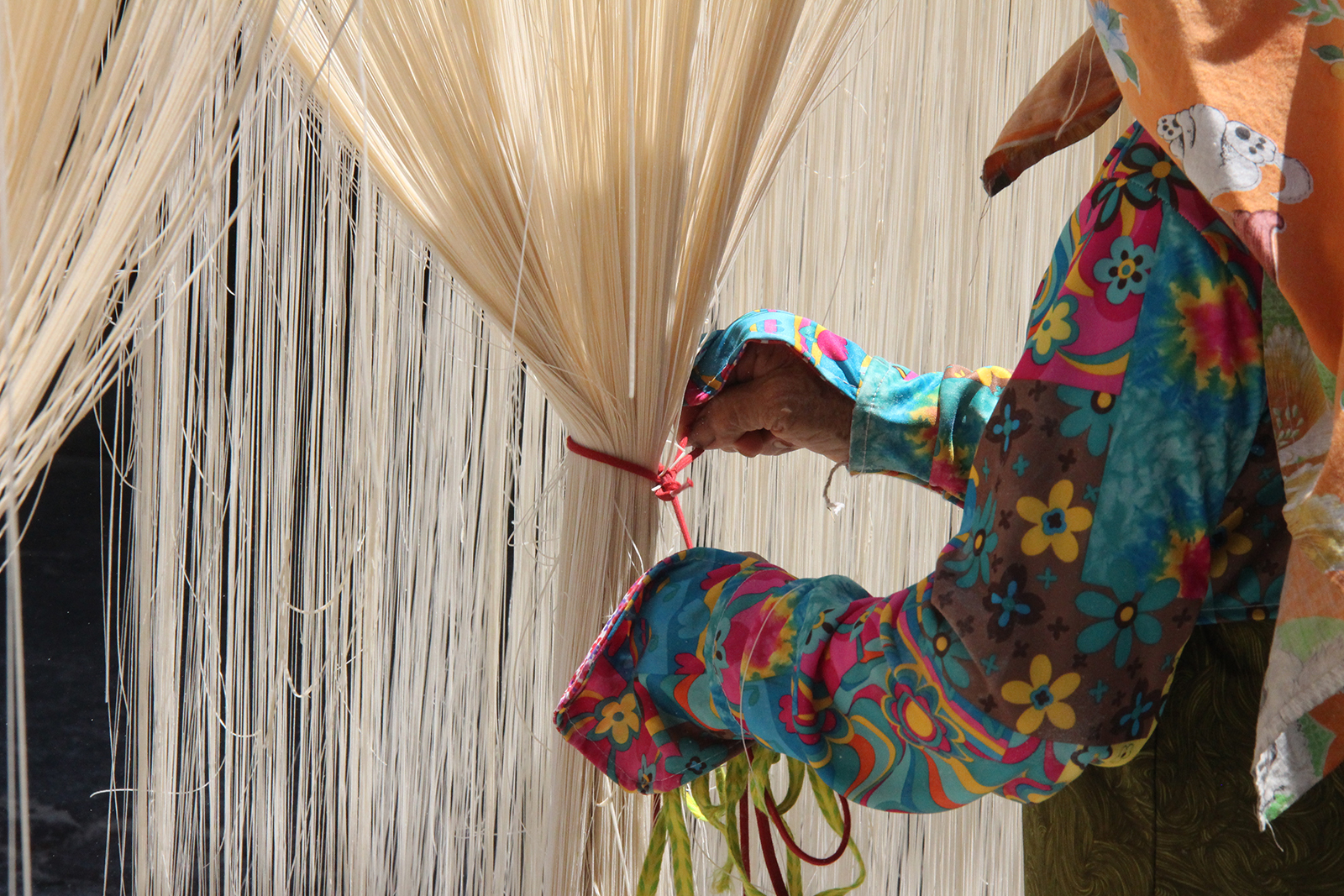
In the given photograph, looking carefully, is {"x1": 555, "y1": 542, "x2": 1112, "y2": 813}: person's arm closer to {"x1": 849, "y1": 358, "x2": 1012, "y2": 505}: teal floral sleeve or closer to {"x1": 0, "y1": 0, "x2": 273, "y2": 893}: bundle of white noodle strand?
{"x1": 849, "y1": 358, "x2": 1012, "y2": 505}: teal floral sleeve

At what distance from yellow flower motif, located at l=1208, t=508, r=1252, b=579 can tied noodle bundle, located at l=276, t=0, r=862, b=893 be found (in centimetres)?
24

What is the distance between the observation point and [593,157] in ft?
1.59

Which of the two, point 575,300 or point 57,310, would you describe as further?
point 575,300

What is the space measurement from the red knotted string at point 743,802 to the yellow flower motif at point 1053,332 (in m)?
0.22

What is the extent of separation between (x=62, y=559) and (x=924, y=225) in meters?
0.96

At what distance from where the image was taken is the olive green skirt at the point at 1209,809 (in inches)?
17.0

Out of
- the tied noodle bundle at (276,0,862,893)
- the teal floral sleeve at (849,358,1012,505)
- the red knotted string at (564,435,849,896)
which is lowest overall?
the red knotted string at (564,435,849,896)

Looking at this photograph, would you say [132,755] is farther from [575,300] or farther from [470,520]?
[575,300]

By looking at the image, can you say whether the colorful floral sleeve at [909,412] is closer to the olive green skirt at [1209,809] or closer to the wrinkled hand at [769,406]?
the wrinkled hand at [769,406]

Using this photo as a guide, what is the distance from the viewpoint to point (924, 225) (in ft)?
2.86

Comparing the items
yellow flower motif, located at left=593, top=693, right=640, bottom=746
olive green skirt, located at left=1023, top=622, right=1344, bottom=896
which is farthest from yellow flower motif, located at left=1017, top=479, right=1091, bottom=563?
yellow flower motif, located at left=593, top=693, right=640, bottom=746

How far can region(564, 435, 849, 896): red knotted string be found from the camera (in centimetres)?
50

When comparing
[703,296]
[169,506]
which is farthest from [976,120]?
[169,506]

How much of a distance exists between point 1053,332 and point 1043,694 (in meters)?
0.13
